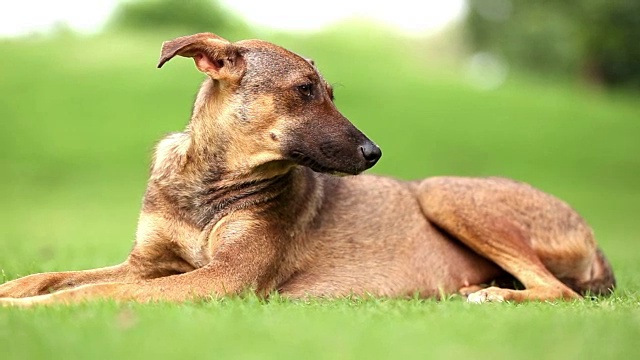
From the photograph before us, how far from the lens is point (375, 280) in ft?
26.4

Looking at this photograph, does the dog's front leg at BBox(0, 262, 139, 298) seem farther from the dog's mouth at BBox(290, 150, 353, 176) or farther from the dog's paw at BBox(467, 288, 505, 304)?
the dog's paw at BBox(467, 288, 505, 304)

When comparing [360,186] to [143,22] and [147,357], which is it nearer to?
[147,357]

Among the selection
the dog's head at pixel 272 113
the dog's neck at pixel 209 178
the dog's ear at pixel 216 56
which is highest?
the dog's ear at pixel 216 56

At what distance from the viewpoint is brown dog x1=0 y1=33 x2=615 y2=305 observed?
7.28 m

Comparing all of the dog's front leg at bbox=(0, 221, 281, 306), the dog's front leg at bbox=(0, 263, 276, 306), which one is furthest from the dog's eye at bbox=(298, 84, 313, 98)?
the dog's front leg at bbox=(0, 263, 276, 306)

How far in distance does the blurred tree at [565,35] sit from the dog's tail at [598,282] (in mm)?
27583

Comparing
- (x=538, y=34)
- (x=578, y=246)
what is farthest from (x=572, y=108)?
(x=578, y=246)

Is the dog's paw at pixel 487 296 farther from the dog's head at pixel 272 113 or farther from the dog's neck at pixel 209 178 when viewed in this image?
the dog's neck at pixel 209 178

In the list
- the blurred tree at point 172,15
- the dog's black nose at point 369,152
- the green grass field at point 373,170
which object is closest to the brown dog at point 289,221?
the dog's black nose at point 369,152

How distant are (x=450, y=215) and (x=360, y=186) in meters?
0.84

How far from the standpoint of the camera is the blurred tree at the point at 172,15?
136ft

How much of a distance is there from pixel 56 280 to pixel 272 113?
2.10 meters

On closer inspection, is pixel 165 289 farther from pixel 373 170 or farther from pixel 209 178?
pixel 373 170

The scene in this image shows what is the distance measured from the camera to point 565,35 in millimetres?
43094
